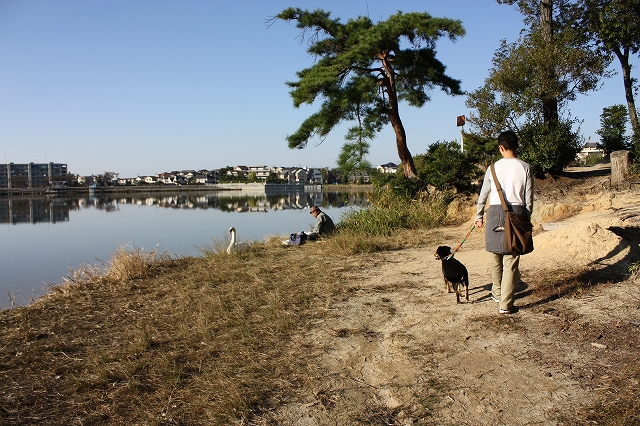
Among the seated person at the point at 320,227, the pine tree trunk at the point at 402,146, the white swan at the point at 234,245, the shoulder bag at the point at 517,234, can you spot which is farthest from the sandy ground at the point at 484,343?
the pine tree trunk at the point at 402,146

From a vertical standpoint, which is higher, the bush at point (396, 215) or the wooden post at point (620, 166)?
the wooden post at point (620, 166)

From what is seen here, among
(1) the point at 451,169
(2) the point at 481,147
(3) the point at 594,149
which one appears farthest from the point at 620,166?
(3) the point at 594,149

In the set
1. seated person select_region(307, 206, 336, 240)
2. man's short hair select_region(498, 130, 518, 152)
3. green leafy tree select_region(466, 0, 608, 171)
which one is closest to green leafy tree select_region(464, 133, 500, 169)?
green leafy tree select_region(466, 0, 608, 171)

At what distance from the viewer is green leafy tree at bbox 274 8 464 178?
1475 centimetres

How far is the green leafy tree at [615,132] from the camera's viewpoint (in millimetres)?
16031

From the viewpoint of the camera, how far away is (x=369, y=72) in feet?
53.1

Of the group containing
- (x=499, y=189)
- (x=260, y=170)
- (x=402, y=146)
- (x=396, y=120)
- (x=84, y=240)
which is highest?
(x=260, y=170)

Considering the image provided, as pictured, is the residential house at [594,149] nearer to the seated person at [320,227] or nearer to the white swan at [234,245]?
the seated person at [320,227]

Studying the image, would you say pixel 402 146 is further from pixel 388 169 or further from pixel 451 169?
pixel 388 169

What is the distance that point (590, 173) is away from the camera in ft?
44.0

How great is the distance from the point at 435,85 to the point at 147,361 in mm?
15119

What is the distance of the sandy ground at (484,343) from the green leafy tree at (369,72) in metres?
9.27

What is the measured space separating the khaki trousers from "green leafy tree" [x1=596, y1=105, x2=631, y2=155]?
540 inches

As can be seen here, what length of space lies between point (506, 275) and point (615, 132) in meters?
15.5
